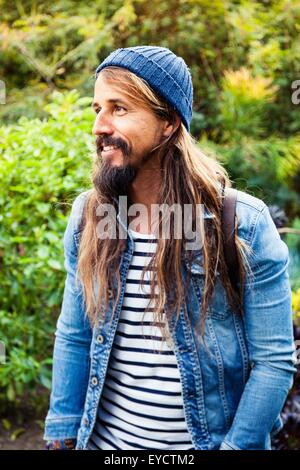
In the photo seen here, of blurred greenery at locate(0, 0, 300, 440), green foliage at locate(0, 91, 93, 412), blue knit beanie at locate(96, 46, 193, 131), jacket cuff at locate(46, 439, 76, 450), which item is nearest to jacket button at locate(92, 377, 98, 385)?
jacket cuff at locate(46, 439, 76, 450)

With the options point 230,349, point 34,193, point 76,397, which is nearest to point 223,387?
point 230,349

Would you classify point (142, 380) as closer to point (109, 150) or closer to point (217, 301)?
point (217, 301)

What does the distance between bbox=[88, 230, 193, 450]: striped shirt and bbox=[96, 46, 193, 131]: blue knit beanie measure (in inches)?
16.3

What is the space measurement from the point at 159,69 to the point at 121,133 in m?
0.22

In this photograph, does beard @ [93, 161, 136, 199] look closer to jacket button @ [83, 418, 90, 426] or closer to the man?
the man

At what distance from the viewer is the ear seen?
6.04 feet

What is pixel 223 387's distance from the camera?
179 centimetres

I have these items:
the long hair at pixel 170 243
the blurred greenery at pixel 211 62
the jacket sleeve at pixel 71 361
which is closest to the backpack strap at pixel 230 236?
the long hair at pixel 170 243

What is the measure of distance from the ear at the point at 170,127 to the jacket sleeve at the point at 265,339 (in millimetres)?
367

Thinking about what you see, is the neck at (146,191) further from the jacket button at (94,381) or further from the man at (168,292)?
the jacket button at (94,381)

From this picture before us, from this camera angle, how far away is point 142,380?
1.80 m

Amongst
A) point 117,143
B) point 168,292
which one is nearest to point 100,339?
point 168,292

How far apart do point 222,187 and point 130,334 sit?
1.70 feet

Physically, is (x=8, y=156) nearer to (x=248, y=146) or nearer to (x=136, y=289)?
(x=136, y=289)
